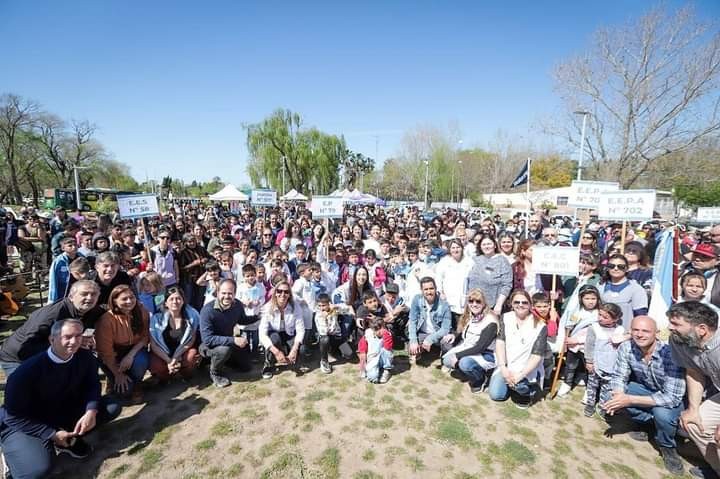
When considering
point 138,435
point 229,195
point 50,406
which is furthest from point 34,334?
point 229,195

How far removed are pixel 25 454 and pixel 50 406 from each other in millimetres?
360

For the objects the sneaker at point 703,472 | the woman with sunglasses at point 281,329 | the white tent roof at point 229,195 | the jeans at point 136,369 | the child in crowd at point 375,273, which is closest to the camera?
the sneaker at point 703,472

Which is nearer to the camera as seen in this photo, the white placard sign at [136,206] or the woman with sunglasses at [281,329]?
the woman with sunglasses at [281,329]

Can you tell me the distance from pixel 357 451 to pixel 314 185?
132 feet

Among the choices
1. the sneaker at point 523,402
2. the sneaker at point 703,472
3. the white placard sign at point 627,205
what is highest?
the white placard sign at point 627,205

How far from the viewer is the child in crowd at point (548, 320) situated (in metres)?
4.34

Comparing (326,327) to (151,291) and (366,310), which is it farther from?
(151,291)

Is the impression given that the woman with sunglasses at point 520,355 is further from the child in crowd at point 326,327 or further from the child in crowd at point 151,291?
the child in crowd at point 151,291

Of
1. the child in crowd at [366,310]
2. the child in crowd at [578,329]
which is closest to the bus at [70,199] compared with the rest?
the child in crowd at [366,310]

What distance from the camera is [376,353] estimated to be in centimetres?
461

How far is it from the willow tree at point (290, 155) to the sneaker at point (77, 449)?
1411 inches

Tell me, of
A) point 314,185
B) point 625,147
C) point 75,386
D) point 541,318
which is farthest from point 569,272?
point 314,185

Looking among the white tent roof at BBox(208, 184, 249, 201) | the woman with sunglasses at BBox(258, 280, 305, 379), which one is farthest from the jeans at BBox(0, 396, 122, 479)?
the white tent roof at BBox(208, 184, 249, 201)

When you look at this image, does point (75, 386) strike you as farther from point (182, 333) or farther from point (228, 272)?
point (228, 272)
